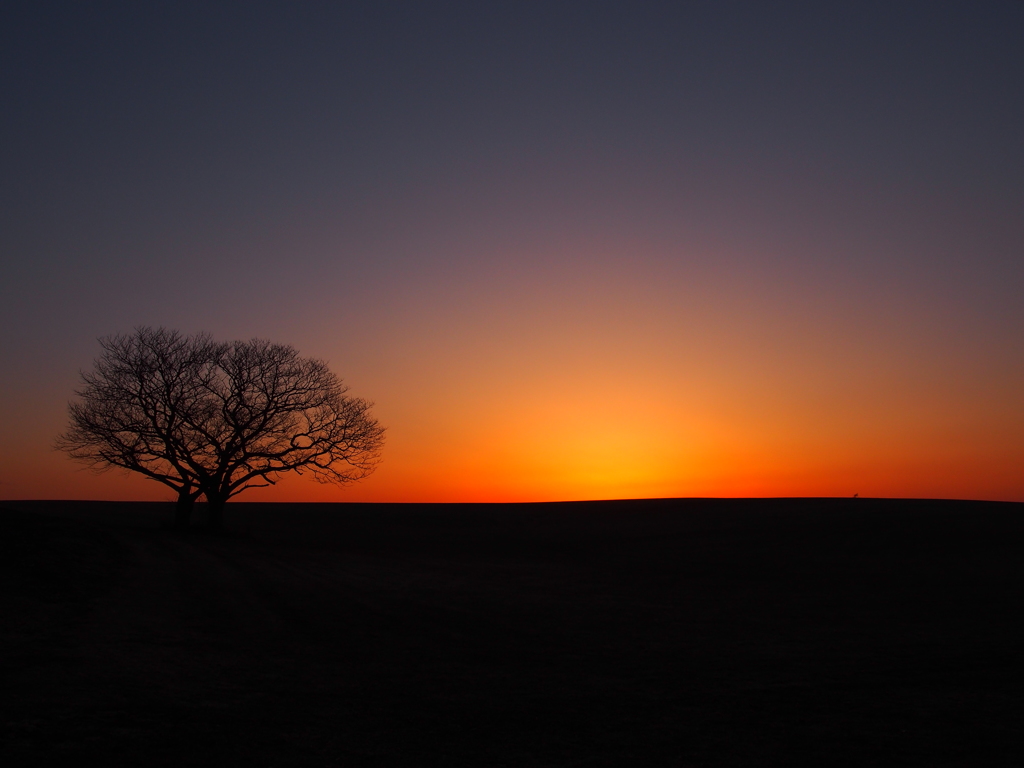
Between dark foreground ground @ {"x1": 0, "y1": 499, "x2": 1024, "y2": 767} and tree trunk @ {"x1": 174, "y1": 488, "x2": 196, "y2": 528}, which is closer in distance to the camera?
dark foreground ground @ {"x1": 0, "y1": 499, "x2": 1024, "y2": 767}

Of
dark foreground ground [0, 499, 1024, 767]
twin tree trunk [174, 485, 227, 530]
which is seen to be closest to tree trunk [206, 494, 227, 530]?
twin tree trunk [174, 485, 227, 530]

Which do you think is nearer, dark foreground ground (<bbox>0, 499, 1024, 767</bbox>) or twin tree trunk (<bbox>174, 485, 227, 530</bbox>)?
dark foreground ground (<bbox>0, 499, 1024, 767</bbox>)

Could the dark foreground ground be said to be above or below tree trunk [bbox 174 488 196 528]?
below

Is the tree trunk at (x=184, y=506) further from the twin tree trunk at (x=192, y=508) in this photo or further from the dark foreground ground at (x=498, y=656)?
the dark foreground ground at (x=498, y=656)

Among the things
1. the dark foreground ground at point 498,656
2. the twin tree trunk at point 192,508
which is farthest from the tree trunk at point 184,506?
the dark foreground ground at point 498,656

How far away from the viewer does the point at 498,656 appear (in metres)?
11.5

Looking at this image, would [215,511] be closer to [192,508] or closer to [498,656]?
[192,508]

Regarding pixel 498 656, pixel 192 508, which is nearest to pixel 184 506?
pixel 192 508

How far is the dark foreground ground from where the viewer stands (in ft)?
21.9

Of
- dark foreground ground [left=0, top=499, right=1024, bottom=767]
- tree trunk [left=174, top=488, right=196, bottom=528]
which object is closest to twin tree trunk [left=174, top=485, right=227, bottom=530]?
tree trunk [left=174, top=488, right=196, bottom=528]

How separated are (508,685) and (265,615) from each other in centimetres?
628

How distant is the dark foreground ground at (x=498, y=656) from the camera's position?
6.67 meters

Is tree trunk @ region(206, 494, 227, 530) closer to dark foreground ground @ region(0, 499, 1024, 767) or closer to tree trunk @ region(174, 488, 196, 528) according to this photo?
tree trunk @ region(174, 488, 196, 528)

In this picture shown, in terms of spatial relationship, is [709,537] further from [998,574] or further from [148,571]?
[148,571]
